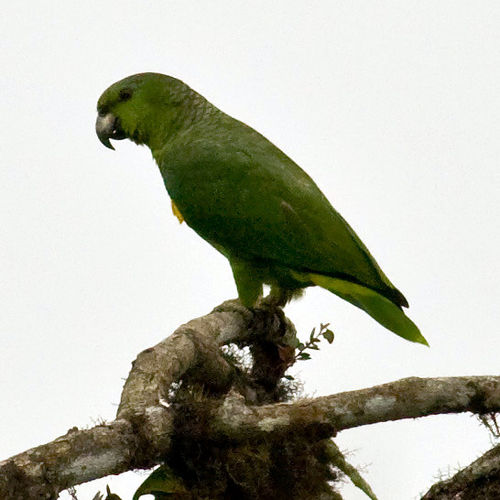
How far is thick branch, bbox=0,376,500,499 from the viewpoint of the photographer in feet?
8.11

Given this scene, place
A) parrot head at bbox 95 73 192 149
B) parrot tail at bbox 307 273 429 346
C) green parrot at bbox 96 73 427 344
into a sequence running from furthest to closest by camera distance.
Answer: parrot head at bbox 95 73 192 149 < green parrot at bbox 96 73 427 344 < parrot tail at bbox 307 273 429 346

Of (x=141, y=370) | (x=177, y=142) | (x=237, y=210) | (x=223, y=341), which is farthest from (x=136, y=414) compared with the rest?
(x=177, y=142)

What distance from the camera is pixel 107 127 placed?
19.5 ft

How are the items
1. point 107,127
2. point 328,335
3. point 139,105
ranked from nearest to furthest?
1. point 328,335
2. point 139,105
3. point 107,127

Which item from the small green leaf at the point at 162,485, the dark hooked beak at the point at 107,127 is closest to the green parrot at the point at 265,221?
the dark hooked beak at the point at 107,127

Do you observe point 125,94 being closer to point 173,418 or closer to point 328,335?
point 328,335

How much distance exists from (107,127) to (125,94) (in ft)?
0.80

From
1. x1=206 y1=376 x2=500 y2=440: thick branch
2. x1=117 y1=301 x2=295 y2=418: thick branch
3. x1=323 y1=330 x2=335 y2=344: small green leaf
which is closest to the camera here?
x1=206 y1=376 x2=500 y2=440: thick branch

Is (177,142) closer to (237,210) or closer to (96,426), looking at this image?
(237,210)

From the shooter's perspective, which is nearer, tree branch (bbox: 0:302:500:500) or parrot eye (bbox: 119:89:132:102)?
tree branch (bbox: 0:302:500:500)

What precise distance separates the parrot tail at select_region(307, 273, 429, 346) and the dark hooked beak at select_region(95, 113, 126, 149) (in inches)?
68.4

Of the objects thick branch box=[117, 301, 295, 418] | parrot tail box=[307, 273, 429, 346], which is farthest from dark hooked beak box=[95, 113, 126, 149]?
parrot tail box=[307, 273, 429, 346]

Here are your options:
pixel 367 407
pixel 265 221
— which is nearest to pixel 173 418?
pixel 367 407

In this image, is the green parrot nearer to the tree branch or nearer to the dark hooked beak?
the dark hooked beak
